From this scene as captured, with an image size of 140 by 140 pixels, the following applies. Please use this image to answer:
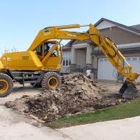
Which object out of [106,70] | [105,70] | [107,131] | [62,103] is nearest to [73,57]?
[105,70]

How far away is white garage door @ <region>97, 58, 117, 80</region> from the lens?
2829 cm

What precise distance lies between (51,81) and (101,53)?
13.3 m

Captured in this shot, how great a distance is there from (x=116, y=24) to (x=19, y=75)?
15.3 meters

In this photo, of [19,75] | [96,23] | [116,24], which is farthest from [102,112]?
[96,23]

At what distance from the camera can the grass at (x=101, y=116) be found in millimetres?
8473

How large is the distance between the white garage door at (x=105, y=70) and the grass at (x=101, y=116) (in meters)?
16.7

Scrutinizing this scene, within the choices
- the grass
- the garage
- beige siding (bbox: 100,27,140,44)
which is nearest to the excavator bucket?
the grass

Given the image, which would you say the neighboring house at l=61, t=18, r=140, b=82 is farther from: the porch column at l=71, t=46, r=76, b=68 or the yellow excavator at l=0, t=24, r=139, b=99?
the yellow excavator at l=0, t=24, r=139, b=99

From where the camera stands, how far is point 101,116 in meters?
9.47

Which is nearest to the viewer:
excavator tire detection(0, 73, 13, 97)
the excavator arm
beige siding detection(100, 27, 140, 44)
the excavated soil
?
the excavated soil

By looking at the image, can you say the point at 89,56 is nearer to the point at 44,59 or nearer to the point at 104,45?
the point at 44,59

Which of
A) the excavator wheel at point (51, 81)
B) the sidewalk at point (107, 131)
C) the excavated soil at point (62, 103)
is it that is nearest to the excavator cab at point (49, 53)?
the excavator wheel at point (51, 81)

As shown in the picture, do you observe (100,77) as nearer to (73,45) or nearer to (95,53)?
(95,53)

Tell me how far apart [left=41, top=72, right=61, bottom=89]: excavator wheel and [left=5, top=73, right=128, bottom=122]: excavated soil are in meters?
2.11
